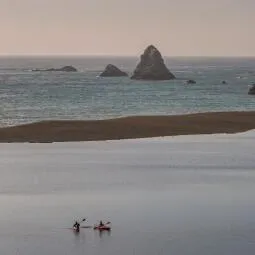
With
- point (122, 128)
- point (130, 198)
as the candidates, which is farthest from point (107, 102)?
point (130, 198)

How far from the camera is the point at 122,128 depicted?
81.5m

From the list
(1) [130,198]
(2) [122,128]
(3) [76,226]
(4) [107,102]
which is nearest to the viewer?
(3) [76,226]

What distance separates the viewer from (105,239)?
3619 centimetres

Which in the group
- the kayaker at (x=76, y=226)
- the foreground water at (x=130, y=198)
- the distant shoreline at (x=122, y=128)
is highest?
the kayaker at (x=76, y=226)

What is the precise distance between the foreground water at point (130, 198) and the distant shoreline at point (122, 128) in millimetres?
6416

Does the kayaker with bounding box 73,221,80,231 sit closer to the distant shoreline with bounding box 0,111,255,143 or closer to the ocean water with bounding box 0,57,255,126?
the distant shoreline with bounding box 0,111,255,143

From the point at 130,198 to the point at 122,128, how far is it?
3714 centimetres

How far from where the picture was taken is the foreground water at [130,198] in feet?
116

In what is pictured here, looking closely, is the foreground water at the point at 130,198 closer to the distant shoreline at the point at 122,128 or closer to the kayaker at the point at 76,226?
the kayaker at the point at 76,226

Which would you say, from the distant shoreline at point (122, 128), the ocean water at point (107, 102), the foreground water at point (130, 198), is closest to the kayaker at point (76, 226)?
the foreground water at point (130, 198)

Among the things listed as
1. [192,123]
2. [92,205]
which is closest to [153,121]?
[192,123]

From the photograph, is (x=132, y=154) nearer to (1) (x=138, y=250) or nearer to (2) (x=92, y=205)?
(2) (x=92, y=205)

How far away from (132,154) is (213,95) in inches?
3617

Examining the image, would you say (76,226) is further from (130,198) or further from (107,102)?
(107,102)
